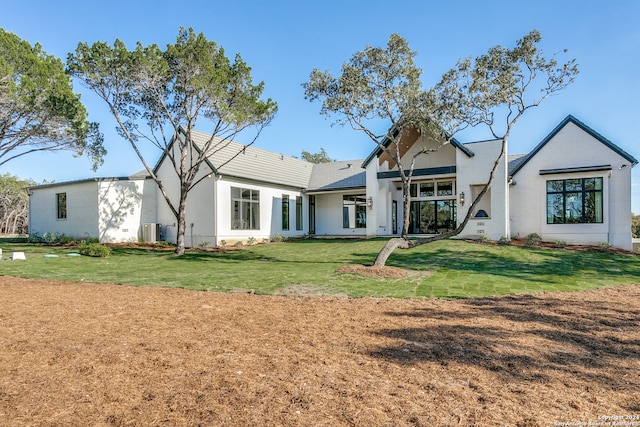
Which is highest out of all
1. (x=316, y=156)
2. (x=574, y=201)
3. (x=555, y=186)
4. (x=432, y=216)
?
(x=316, y=156)

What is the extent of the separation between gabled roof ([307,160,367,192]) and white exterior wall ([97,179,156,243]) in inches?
392

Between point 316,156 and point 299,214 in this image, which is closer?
point 299,214

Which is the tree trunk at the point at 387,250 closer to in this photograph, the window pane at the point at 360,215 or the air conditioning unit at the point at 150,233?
the window pane at the point at 360,215

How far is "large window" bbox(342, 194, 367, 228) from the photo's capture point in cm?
2581

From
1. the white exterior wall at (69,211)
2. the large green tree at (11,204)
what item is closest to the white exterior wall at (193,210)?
the white exterior wall at (69,211)

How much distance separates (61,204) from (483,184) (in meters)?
24.0

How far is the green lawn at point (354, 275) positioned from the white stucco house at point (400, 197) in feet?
8.63

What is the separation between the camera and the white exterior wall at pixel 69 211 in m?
21.1

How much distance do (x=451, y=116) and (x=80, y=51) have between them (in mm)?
15234

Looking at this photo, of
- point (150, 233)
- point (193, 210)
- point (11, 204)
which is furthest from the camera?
point (11, 204)

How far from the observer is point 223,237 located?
66.4 feet

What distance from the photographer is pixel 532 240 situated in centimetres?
1866

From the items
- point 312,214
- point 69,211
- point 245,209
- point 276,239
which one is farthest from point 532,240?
point 69,211

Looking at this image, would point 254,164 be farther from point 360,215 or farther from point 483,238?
point 483,238
